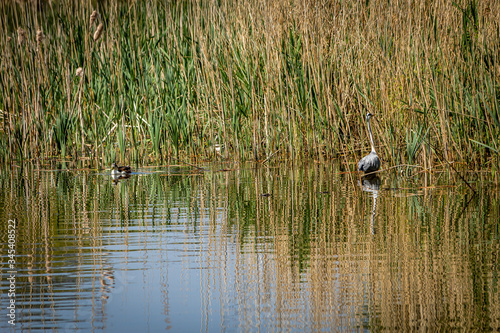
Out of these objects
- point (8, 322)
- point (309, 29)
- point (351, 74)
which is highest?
point (309, 29)

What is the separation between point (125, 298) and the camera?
7.27 ft

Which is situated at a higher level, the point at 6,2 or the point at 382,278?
the point at 6,2

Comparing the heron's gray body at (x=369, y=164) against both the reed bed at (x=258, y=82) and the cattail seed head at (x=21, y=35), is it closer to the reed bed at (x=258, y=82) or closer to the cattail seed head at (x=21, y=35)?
the reed bed at (x=258, y=82)

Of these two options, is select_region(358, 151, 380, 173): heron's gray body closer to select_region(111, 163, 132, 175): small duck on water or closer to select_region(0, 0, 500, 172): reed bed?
select_region(0, 0, 500, 172): reed bed

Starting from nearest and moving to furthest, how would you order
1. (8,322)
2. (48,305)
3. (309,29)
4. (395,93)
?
(8,322)
(48,305)
(395,93)
(309,29)

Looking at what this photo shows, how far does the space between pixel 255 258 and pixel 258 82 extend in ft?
13.3

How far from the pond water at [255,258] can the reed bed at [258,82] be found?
94 centimetres

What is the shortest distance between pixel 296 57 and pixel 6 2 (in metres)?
2.65

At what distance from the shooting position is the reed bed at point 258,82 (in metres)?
5.31

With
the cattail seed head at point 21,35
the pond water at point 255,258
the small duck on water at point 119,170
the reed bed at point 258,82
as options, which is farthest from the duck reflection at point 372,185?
the cattail seed head at point 21,35

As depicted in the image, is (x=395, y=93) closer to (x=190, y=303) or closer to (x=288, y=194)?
(x=288, y=194)

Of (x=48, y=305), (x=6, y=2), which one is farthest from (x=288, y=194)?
(x=6, y=2)

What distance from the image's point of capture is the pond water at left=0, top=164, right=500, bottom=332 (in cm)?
201

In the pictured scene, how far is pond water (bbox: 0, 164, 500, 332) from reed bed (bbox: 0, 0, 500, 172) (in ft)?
3.10
